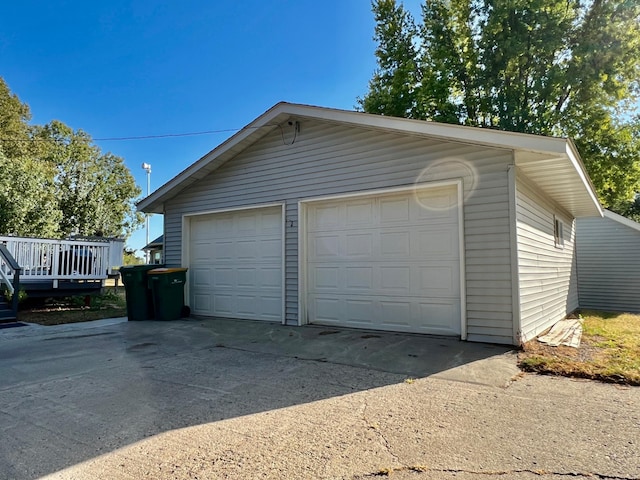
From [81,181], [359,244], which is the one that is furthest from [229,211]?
[81,181]

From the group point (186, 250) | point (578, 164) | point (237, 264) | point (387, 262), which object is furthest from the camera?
point (186, 250)

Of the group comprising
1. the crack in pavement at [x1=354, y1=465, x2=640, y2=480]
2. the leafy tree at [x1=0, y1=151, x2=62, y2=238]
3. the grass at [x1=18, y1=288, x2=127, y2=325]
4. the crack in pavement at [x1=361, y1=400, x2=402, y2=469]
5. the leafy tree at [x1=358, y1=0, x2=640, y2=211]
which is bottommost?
the grass at [x1=18, y1=288, x2=127, y2=325]

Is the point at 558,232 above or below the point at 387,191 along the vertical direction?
below

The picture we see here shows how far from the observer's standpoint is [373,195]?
661 cm

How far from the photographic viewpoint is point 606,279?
13.8 m

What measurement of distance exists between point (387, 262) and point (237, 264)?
338 centimetres

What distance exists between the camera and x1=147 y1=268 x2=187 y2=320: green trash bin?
8188 millimetres

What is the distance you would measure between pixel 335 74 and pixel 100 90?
1113cm

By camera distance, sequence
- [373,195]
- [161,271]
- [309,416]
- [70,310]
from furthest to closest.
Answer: [70,310]
[161,271]
[373,195]
[309,416]

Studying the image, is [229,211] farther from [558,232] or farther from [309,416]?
[558,232]

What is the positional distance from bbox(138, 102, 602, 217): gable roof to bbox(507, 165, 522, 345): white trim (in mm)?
413

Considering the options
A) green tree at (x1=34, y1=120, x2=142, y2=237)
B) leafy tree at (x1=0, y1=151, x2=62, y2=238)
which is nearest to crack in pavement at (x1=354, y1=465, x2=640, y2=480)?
leafy tree at (x1=0, y1=151, x2=62, y2=238)

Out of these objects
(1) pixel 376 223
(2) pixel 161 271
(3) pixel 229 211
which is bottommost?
(2) pixel 161 271

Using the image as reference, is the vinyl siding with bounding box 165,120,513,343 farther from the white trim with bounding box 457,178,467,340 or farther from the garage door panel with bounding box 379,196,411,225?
the garage door panel with bounding box 379,196,411,225
